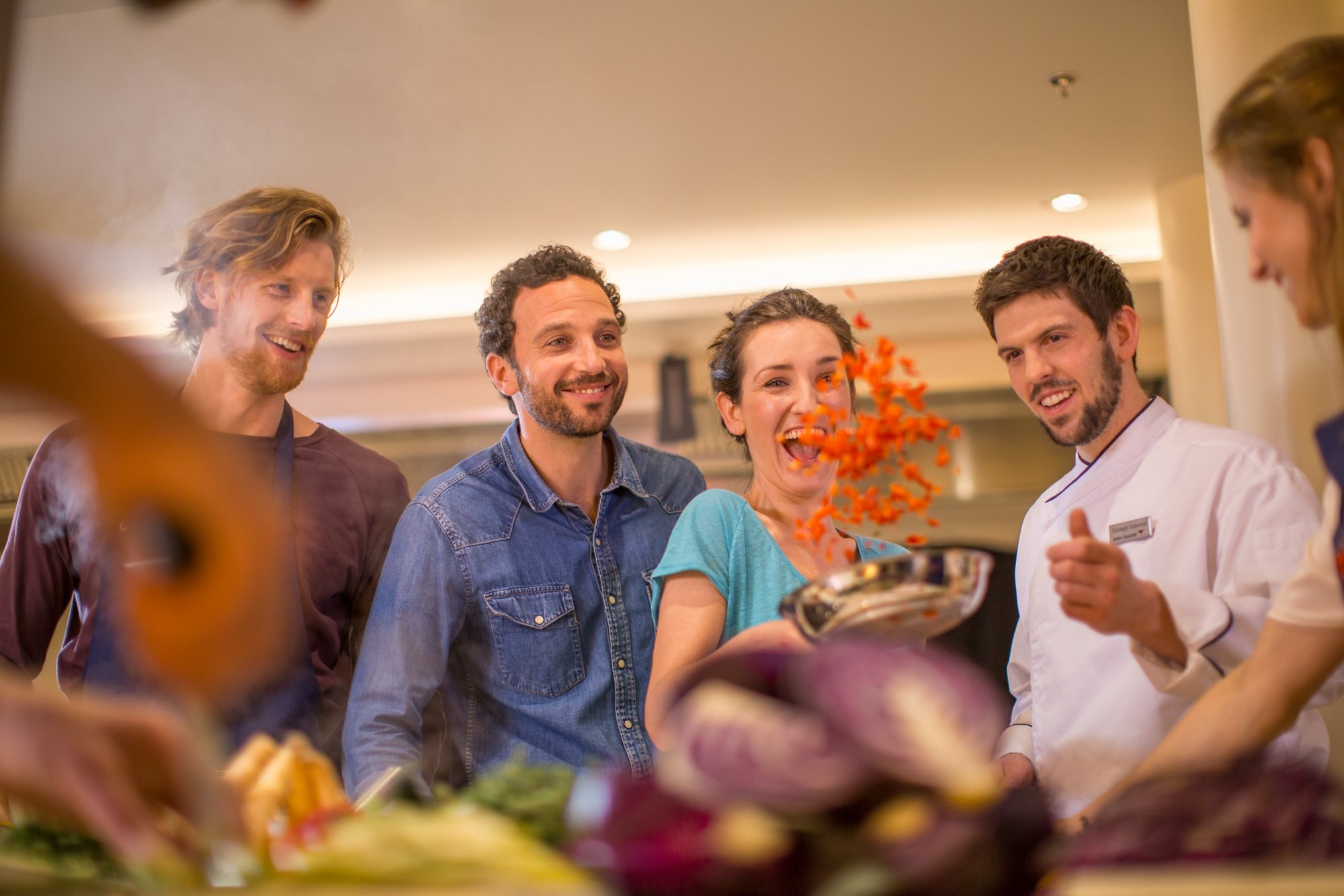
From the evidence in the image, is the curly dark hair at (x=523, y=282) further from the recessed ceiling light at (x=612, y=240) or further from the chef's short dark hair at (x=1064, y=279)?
the recessed ceiling light at (x=612, y=240)

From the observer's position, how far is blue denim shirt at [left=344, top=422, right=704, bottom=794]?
1.10 meters

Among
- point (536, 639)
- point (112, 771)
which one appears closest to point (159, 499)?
point (112, 771)

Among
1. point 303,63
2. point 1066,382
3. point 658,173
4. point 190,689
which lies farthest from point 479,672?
point 658,173

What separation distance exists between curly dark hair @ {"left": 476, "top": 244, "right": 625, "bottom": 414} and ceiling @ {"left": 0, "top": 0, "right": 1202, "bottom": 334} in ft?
0.85

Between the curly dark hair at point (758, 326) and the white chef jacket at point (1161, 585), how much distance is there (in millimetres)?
276

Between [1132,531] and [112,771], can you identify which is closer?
[112,771]

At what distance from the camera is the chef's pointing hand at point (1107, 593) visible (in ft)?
2.33

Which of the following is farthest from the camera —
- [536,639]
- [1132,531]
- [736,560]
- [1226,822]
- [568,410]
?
[568,410]

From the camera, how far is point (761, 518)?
1023 mm

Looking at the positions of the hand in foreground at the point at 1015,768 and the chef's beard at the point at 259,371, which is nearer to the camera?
the hand in foreground at the point at 1015,768

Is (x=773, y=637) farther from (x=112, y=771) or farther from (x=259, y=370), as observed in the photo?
(x=259, y=370)

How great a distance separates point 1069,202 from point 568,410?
132cm

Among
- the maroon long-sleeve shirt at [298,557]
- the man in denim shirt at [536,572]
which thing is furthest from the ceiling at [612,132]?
the man in denim shirt at [536,572]

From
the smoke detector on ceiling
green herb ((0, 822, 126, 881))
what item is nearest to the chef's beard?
green herb ((0, 822, 126, 881))
